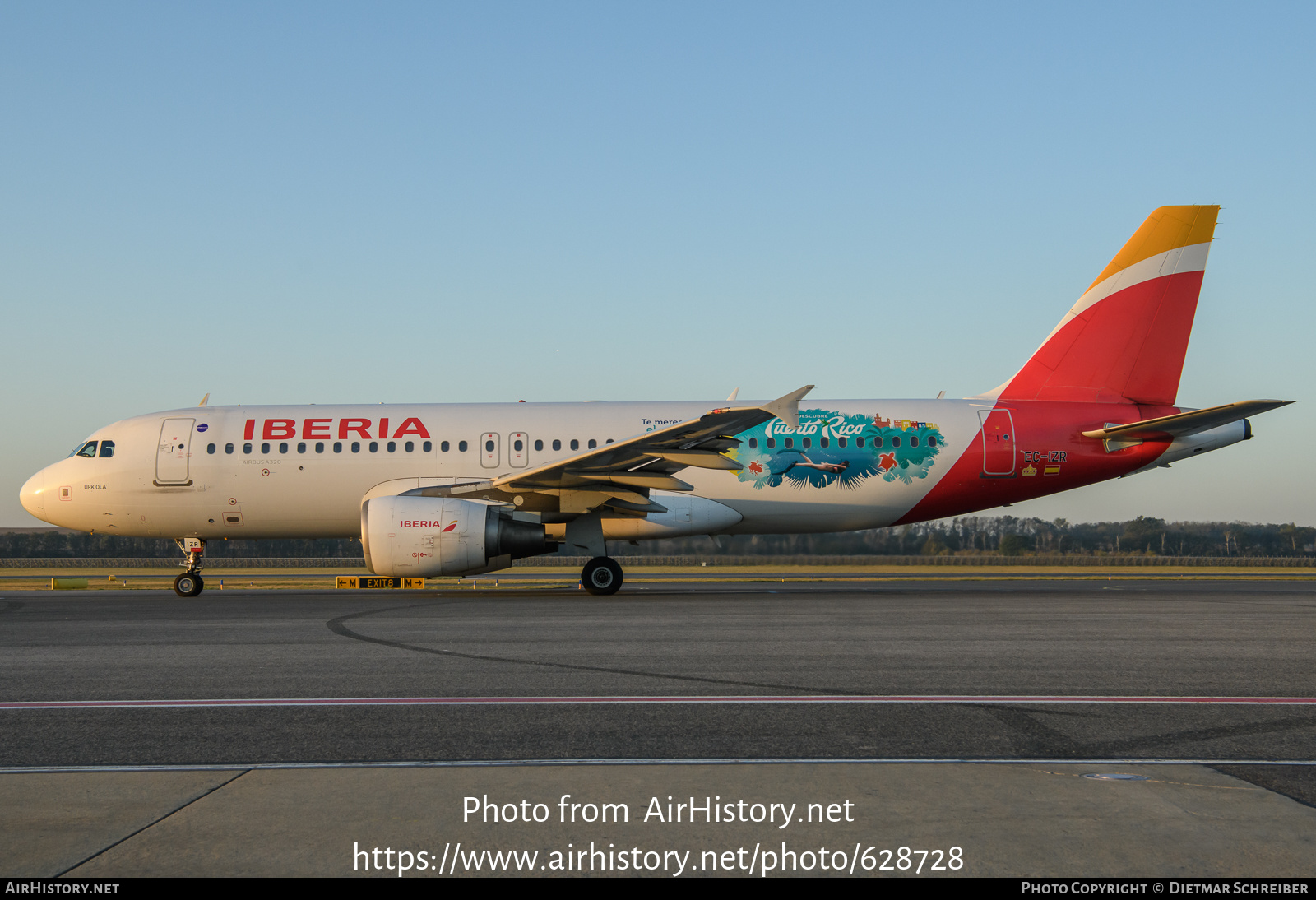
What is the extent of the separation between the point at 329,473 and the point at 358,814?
1523 cm

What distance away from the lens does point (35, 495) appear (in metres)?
18.8

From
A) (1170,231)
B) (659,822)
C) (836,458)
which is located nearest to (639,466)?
(836,458)

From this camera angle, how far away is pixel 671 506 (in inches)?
670

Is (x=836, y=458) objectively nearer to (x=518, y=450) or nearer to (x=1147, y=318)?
(x=518, y=450)

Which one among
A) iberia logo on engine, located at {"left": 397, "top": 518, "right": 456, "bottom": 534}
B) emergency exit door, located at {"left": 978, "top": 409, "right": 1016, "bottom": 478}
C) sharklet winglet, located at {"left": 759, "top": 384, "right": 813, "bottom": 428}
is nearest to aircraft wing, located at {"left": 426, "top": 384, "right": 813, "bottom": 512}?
sharklet winglet, located at {"left": 759, "top": 384, "right": 813, "bottom": 428}

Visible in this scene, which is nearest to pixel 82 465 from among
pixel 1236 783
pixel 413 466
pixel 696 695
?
pixel 413 466

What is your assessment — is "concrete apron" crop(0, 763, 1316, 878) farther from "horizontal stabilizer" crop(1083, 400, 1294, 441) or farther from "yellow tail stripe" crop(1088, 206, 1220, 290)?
"yellow tail stripe" crop(1088, 206, 1220, 290)

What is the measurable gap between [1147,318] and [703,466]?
937 centimetres

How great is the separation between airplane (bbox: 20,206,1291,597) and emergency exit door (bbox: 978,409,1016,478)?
31 millimetres

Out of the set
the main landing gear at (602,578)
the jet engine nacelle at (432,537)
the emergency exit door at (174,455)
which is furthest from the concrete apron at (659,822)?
the emergency exit door at (174,455)

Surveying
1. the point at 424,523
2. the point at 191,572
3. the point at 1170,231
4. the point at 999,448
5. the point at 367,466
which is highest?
the point at 1170,231

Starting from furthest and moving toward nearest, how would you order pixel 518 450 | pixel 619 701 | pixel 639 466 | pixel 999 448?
pixel 518 450 → pixel 999 448 → pixel 639 466 → pixel 619 701

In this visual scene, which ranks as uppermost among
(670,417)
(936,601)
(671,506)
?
(670,417)

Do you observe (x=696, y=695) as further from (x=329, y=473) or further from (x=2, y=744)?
(x=329, y=473)
